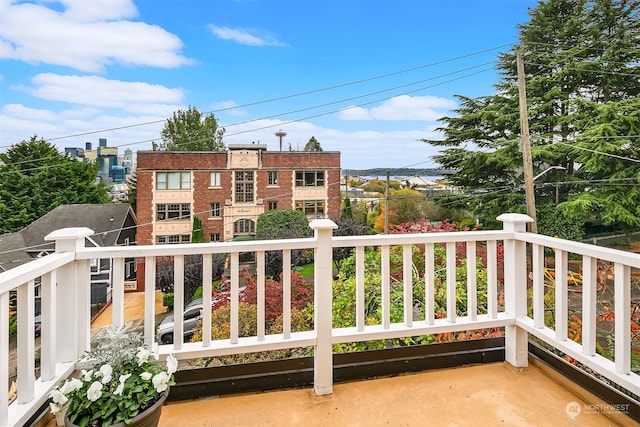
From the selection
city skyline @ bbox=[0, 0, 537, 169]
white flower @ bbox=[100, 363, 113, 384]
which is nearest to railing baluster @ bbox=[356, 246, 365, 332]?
white flower @ bbox=[100, 363, 113, 384]

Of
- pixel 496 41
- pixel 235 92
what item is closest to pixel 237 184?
pixel 235 92

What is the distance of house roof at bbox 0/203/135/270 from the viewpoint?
3368 millimetres

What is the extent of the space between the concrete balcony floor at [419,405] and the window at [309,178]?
1302 centimetres

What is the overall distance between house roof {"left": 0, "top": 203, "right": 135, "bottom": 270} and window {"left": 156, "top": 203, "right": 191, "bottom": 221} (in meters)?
5.65

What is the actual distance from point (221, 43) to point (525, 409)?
1095 centimetres

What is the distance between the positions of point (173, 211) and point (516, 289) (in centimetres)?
1307

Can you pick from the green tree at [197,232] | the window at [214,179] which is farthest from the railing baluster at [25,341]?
the window at [214,179]

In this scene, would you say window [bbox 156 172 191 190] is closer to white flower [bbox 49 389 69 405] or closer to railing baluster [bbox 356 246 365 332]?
railing baluster [bbox 356 246 365 332]

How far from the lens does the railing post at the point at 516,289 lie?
181 centimetres

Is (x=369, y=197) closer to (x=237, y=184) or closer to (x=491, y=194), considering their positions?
(x=491, y=194)

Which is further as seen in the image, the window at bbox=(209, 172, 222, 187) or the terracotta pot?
the window at bbox=(209, 172, 222, 187)

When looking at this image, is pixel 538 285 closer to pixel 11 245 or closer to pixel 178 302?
pixel 178 302

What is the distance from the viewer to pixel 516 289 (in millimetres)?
1834

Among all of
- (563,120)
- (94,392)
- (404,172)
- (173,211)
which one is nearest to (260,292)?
(94,392)
